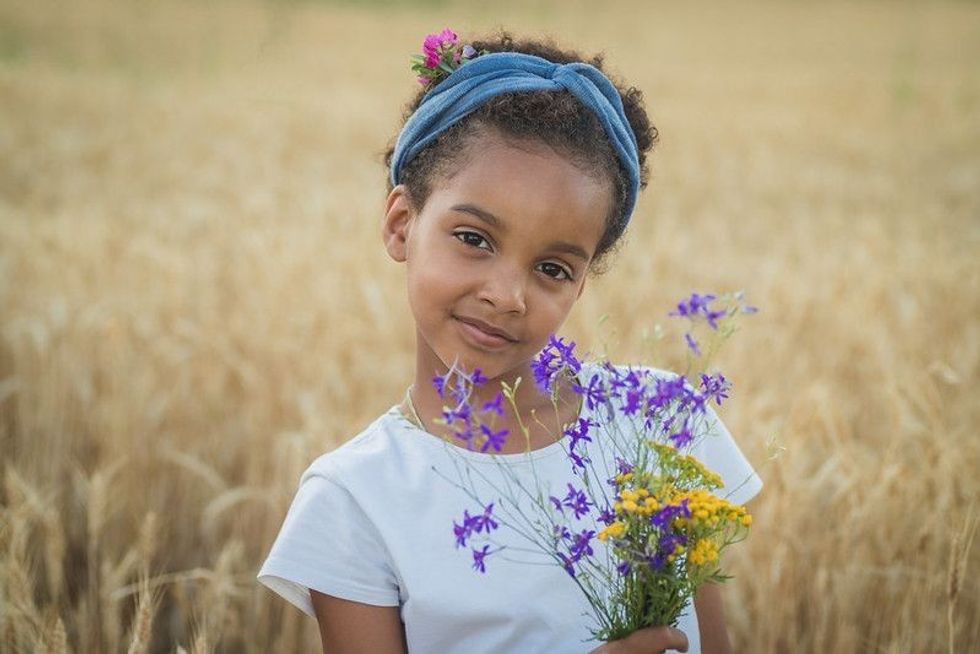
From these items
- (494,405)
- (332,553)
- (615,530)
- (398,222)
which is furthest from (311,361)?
(615,530)

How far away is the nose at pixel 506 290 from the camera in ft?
5.19

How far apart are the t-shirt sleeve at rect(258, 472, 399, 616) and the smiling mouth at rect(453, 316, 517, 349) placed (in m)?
0.33

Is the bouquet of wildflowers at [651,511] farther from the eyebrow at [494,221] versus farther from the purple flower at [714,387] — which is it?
the eyebrow at [494,221]

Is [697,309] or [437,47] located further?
[437,47]

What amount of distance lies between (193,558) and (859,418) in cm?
250

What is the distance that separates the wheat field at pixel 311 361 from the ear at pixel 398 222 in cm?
42

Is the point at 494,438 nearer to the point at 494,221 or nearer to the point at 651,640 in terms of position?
the point at 651,640

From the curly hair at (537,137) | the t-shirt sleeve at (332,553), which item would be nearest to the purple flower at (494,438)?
the t-shirt sleeve at (332,553)

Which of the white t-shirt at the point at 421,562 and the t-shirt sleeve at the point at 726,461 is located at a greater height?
the t-shirt sleeve at the point at 726,461

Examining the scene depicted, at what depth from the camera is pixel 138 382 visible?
3441 millimetres

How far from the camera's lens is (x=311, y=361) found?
3684 mm

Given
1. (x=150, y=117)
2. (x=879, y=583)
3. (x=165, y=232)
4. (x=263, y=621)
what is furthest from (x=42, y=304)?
(x=150, y=117)

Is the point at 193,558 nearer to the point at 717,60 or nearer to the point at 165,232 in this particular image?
the point at 165,232

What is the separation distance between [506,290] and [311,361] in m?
2.22
